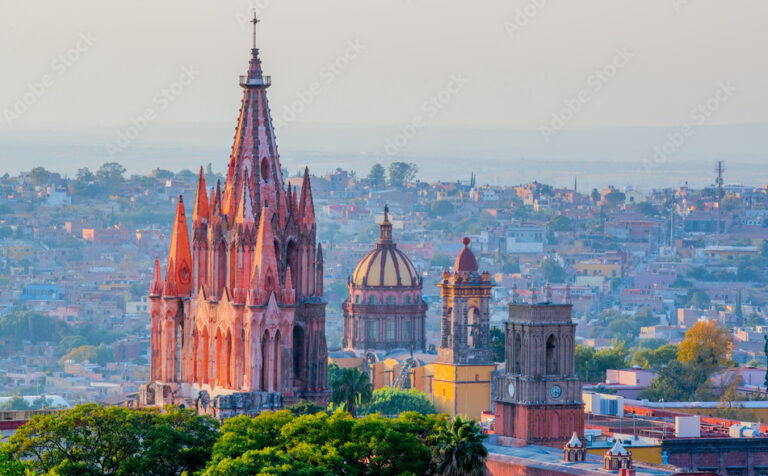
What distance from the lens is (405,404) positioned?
11481cm

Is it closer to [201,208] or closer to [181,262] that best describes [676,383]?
[181,262]

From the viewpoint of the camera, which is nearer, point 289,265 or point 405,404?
point 289,265

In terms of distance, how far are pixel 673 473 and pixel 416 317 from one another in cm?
5369

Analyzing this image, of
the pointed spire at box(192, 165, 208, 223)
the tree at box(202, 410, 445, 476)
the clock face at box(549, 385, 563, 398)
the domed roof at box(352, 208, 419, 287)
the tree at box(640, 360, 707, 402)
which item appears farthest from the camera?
the domed roof at box(352, 208, 419, 287)

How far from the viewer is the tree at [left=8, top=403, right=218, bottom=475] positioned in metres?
66.6

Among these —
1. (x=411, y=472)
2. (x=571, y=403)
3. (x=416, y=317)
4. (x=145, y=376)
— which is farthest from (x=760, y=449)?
(x=145, y=376)

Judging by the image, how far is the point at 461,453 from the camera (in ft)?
211

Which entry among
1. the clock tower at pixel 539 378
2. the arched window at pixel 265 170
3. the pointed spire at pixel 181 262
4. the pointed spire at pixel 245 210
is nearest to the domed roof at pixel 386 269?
the clock tower at pixel 539 378

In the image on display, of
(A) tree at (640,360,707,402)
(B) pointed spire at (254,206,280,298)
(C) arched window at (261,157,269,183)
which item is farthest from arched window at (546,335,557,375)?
(A) tree at (640,360,707,402)

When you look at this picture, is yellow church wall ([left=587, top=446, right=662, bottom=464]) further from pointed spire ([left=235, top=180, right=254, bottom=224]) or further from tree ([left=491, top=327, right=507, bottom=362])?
tree ([left=491, top=327, right=507, bottom=362])

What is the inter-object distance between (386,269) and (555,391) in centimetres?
3616

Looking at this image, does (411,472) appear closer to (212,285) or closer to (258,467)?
(258,467)

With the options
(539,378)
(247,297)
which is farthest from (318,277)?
(539,378)

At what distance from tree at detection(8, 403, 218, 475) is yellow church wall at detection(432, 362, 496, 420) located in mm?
50893
